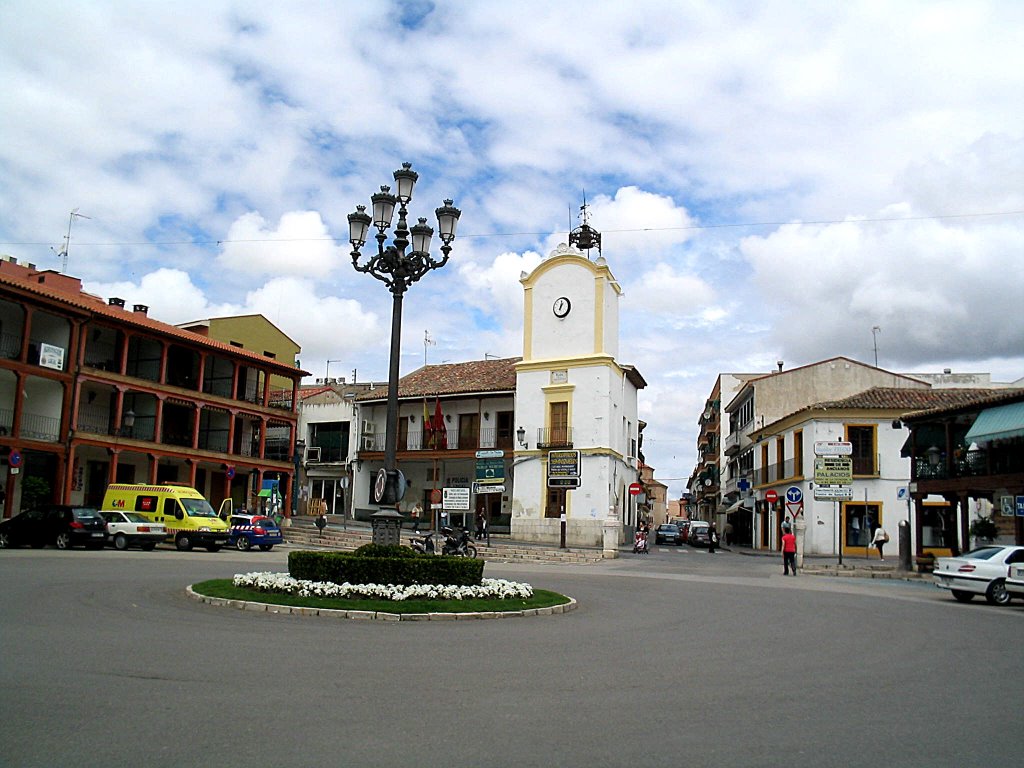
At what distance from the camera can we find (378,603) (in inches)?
515

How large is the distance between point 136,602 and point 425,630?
4.69m

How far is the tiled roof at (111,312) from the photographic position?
32.8 meters

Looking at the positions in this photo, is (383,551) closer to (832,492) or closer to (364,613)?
(364,613)

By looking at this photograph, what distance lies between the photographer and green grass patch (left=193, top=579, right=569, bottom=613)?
503 inches

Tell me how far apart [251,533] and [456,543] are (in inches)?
369

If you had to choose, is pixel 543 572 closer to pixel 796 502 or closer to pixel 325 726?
pixel 796 502

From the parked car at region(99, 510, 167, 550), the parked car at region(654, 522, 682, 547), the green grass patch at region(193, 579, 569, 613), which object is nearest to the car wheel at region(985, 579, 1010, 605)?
the green grass patch at region(193, 579, 569, 613)

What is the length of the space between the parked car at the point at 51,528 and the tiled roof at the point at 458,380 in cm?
2149

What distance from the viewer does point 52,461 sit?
3488 centimetres

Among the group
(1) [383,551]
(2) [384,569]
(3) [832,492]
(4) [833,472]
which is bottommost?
(2) [384,569]

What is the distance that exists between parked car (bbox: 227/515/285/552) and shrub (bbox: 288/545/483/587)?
17.0 metres

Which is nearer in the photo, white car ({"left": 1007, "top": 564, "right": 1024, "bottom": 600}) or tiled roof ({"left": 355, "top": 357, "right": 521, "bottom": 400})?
white car ({"left": 1007, "top": 564, "right": 1024, "bottom": 600})

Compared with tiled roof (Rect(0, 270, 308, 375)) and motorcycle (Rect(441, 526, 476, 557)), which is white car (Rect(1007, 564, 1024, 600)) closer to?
motorcycle (Rect(441, 526, 476, 557))

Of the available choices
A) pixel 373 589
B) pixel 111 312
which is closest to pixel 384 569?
pixel 373 589
